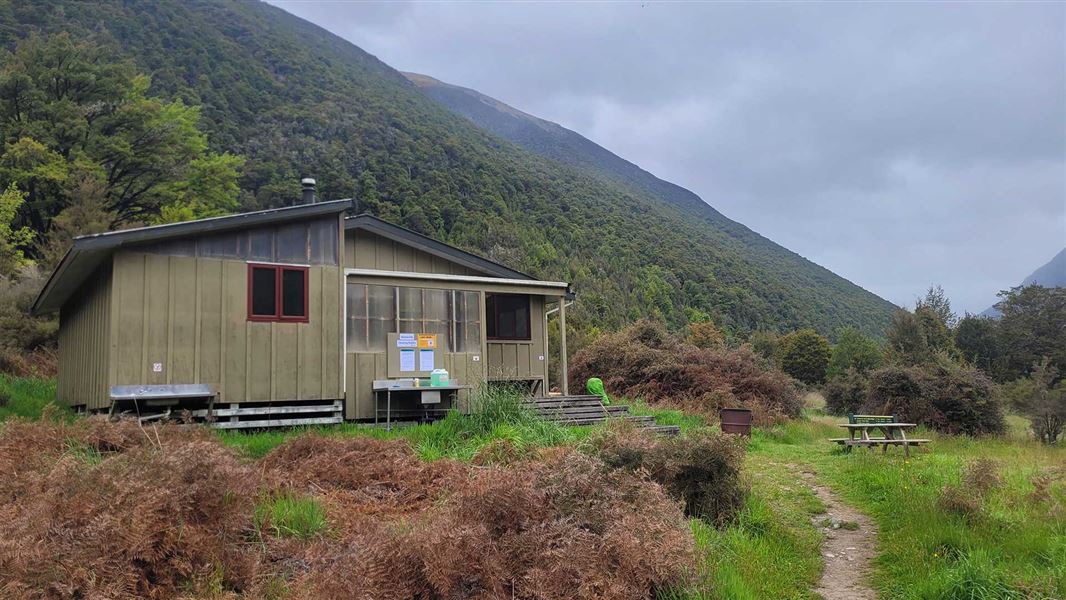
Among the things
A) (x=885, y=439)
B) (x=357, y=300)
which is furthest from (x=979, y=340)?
(x=357, y=300)

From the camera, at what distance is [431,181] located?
59.9m

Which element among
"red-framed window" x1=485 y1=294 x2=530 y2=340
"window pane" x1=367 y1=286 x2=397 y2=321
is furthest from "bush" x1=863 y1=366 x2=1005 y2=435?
"window pane" x1=367 y1=286 x2=397 y2=321

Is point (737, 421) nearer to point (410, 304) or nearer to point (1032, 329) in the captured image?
point (410, 304)

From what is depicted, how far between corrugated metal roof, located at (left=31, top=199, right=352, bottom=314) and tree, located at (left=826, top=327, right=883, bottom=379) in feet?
99.9

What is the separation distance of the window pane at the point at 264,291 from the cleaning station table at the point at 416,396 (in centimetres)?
231

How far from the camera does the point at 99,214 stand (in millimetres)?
26516

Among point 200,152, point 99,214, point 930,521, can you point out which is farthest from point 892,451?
point 200,152

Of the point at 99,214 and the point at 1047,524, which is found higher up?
the point at 99,214

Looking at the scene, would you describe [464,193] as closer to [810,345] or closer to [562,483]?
[810,345]

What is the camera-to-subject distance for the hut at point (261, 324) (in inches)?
454

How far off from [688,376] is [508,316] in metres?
7.18

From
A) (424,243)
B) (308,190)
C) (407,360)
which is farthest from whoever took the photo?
(424,243)

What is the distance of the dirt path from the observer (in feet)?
19.7

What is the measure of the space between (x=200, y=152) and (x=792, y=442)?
3450 centimetres
